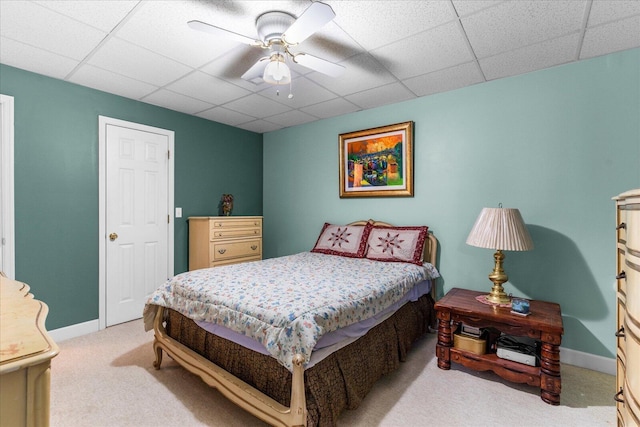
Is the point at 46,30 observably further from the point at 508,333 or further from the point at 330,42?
the point at 508,333

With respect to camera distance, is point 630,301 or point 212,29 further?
point 212,29

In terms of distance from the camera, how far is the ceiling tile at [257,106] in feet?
10.8

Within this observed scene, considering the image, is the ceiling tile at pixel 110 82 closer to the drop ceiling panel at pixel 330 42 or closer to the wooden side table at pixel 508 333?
the drop ceiling panel at pixel 330 42

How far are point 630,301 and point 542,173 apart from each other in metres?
1.71

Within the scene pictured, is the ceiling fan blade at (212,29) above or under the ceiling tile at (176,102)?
under

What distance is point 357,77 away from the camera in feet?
8.98

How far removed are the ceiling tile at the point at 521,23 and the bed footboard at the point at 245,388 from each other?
7.46 feet

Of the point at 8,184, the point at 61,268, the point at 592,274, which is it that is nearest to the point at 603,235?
the point at 592,274

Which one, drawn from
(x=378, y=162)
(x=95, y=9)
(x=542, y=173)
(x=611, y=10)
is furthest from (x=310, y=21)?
(x=542, y=173)

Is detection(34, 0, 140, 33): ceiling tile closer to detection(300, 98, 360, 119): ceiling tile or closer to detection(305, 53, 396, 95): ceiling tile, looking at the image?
detection(305, 53, 396, 95): ceiling tile

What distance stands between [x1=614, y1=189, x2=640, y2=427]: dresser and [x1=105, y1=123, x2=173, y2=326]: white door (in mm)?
3874

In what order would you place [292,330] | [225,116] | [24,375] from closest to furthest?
[24,375] → [292,330] → [225,116]

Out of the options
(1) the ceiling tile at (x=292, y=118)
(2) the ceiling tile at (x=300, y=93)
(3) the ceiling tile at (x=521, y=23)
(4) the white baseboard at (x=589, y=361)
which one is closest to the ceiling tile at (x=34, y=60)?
(2) the ceiling tile at (x=300, y=93)

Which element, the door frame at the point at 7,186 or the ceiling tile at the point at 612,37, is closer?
the ceiling tile at the point at 612,37
